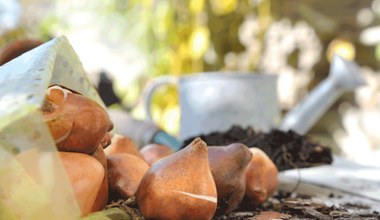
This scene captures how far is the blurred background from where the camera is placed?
1690 mm

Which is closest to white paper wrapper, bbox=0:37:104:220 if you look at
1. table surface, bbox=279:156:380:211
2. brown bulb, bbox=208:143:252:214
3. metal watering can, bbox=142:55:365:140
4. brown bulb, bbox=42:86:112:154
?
brown bulb, bbox=42:86:112:154

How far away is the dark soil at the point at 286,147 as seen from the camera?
65cm

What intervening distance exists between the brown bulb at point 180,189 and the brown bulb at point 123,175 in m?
0.03

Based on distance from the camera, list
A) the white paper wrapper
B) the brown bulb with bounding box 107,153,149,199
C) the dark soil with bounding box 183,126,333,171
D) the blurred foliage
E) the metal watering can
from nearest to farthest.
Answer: the white paper wrapper
the brown bulb with bounding box 107,153,149,199
the dark soil with bounding box 183,126,333,171
the metal watering can
the blurred foliage

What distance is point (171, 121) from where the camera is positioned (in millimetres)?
1610

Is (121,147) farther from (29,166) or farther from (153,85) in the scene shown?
(153,85)

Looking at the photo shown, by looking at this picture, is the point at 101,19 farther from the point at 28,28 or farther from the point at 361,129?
the point at 361,129

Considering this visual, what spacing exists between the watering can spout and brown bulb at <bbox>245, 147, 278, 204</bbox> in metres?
0.43

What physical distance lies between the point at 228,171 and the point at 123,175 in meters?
0.08

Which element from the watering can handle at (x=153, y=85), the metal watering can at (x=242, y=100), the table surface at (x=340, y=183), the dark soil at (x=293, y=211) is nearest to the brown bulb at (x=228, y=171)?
the dark soil at (x=293, y=211)

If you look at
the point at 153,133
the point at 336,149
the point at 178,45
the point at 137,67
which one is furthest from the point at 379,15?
the point at 153,133

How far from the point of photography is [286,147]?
2.18ft

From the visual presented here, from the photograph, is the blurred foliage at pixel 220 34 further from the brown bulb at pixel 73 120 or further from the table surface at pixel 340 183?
the brown bulb at pixel 73 120

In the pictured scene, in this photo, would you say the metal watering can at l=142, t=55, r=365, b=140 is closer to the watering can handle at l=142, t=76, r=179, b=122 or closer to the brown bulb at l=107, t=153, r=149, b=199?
the watering can handle at l=142, t=76, r=179, b=122
